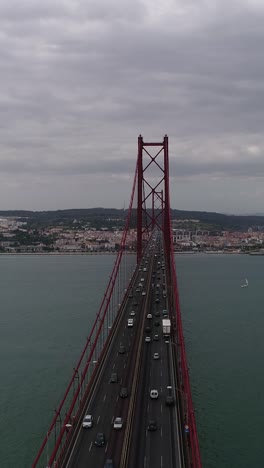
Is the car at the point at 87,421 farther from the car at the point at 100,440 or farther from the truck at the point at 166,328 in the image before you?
the truck at the point at 166,328

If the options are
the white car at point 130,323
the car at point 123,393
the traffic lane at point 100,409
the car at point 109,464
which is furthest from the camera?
the white car at point 130,323

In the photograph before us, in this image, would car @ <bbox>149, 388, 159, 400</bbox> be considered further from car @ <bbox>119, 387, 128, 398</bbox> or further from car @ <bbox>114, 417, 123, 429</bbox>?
car @ <bbox>114, 417, 123, 429</bbox>

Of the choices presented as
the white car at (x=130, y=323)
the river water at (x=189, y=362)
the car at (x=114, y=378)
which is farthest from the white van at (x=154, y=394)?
the white car at (x=130, y=323)

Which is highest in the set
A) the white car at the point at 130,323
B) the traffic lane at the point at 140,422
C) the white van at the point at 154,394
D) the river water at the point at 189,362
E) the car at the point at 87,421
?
the white car at the point at 130,323

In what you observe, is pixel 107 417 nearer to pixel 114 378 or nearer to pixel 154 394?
pixel 154 394

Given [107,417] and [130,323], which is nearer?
[107,417]

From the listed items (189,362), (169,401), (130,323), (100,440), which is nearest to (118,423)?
(100,440)

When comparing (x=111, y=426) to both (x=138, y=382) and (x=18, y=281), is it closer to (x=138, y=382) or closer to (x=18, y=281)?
(x=138, y=382)

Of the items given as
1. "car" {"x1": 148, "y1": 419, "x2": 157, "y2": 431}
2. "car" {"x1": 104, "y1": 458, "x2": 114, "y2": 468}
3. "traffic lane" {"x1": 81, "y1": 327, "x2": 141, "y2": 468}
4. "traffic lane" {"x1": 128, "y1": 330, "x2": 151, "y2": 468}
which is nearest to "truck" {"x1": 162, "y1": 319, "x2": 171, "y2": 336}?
"traffic lane" {"x1": 128, "y1": 330, "x2": 151, "y2": 468}

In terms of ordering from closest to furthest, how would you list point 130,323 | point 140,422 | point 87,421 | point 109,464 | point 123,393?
point 109,464, point 87,421, point 140,422, point 123,393, point 130,323
